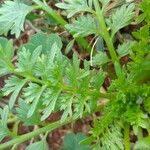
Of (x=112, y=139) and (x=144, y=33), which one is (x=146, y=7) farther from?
(x=112, y=139)

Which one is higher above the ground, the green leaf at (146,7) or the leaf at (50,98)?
the green leaf at (146,7)

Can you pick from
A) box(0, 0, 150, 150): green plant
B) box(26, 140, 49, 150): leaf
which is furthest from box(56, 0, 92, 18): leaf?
box(26, 140, 49, 150): leaf

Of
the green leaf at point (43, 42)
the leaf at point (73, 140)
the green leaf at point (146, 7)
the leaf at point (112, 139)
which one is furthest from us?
the leaf at point (73, 140)

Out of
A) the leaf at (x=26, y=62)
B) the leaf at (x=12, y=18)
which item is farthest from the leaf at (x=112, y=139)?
the leaf at (x=12, y=18)

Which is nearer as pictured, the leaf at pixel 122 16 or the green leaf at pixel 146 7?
the green leaf at pixel 146 7

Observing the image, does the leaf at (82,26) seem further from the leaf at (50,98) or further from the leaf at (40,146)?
the leaf at (40,146)

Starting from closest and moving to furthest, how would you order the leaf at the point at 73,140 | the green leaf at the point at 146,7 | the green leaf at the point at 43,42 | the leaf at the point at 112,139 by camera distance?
the green leaf at the point at 146,7 < the leaf at the point at 112,139 < the green leaf at the point at 43,42 < the leaf at the point at 73,140

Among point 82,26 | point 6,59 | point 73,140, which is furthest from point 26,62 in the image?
point 73,140
